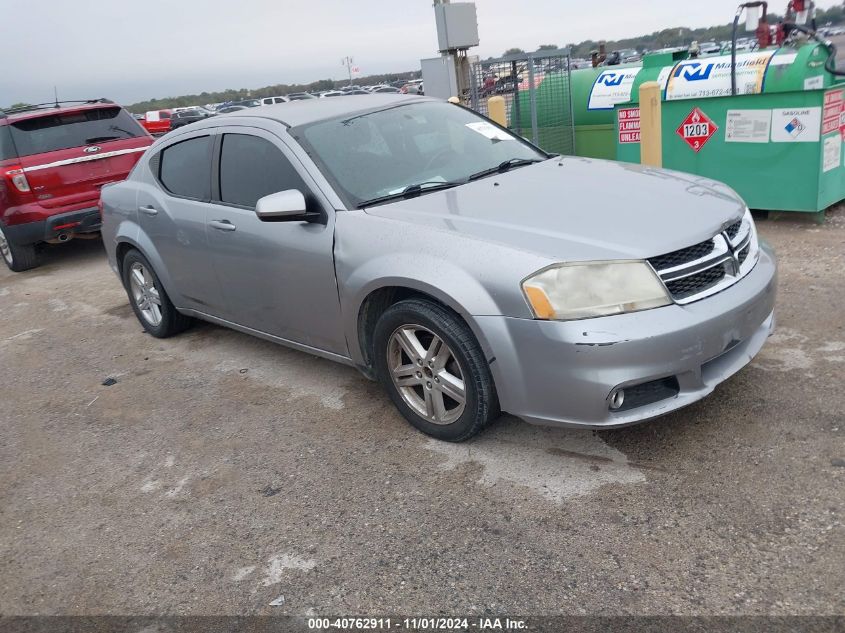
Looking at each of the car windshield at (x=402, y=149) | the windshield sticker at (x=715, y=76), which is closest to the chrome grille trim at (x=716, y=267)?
the car windshield at (x=402, y=149)

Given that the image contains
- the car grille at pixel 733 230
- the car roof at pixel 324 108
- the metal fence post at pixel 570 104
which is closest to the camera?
the car grille at pixel 733 230

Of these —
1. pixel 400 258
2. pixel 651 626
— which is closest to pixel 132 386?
pixel 400 258

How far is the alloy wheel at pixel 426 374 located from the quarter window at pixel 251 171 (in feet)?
3.26

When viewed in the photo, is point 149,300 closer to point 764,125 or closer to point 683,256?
point 683,256

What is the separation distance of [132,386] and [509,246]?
3.02m

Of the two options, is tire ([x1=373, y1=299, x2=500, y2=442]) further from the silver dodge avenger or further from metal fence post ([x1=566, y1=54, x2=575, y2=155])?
metal fence post ([x1=566, y1=54, x2=575, y2=155])

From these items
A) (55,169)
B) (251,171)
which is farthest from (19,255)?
(251,171)

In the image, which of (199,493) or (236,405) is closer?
(199,493)

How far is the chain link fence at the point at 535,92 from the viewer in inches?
343

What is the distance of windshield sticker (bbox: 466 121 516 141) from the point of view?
450cm

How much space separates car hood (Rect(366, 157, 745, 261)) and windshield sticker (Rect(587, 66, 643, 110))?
4.31m

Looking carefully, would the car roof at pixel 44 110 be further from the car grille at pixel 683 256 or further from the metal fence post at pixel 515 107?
the car grille at pixel 683 256

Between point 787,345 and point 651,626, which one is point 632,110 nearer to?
point 787,345

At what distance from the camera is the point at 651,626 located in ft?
7.67
